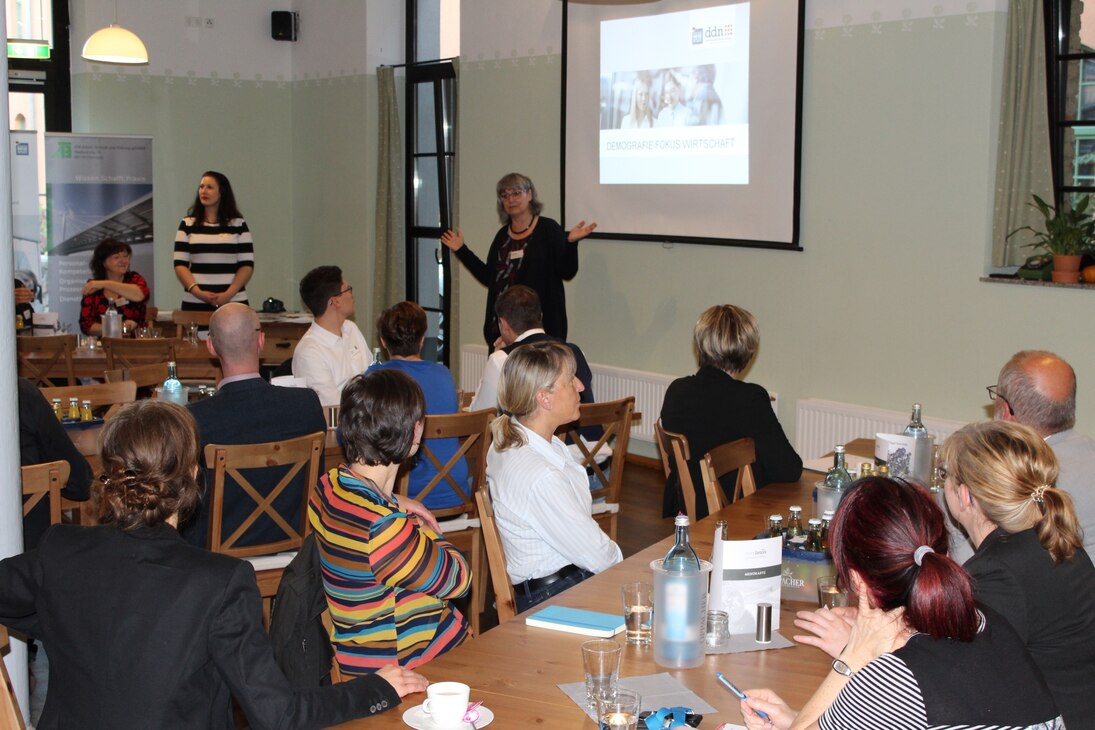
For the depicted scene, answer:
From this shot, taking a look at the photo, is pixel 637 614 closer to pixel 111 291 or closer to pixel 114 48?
pixel 111 291

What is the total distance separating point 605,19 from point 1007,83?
8.77 ft

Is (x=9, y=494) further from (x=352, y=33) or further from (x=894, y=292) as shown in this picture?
(x=352, y=33)

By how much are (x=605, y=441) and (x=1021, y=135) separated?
2.66 metres

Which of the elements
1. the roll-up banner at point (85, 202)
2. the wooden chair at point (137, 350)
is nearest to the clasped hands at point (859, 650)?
the wooden chair at point (137, 350)

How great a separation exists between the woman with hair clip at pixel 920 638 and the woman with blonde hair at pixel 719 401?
2.20 meters

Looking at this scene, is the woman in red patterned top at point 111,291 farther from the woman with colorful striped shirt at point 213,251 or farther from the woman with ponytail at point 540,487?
the woman with ponytail at point 540,487

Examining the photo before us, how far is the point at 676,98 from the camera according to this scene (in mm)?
7000

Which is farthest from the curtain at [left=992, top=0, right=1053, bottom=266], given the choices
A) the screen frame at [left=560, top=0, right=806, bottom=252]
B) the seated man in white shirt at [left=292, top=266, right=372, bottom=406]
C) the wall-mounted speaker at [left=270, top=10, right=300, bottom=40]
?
the wall-mounted speaker at [left=270, top=10, right=300, bottom=40]

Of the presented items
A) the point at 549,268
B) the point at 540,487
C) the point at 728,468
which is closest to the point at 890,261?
the point at 549,268

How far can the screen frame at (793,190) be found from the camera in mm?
6336

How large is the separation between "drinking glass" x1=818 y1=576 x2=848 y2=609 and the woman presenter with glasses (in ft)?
14.9

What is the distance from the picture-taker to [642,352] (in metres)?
7.49

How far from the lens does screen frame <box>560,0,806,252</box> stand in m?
6.34

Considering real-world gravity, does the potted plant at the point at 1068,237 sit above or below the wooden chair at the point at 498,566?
above
